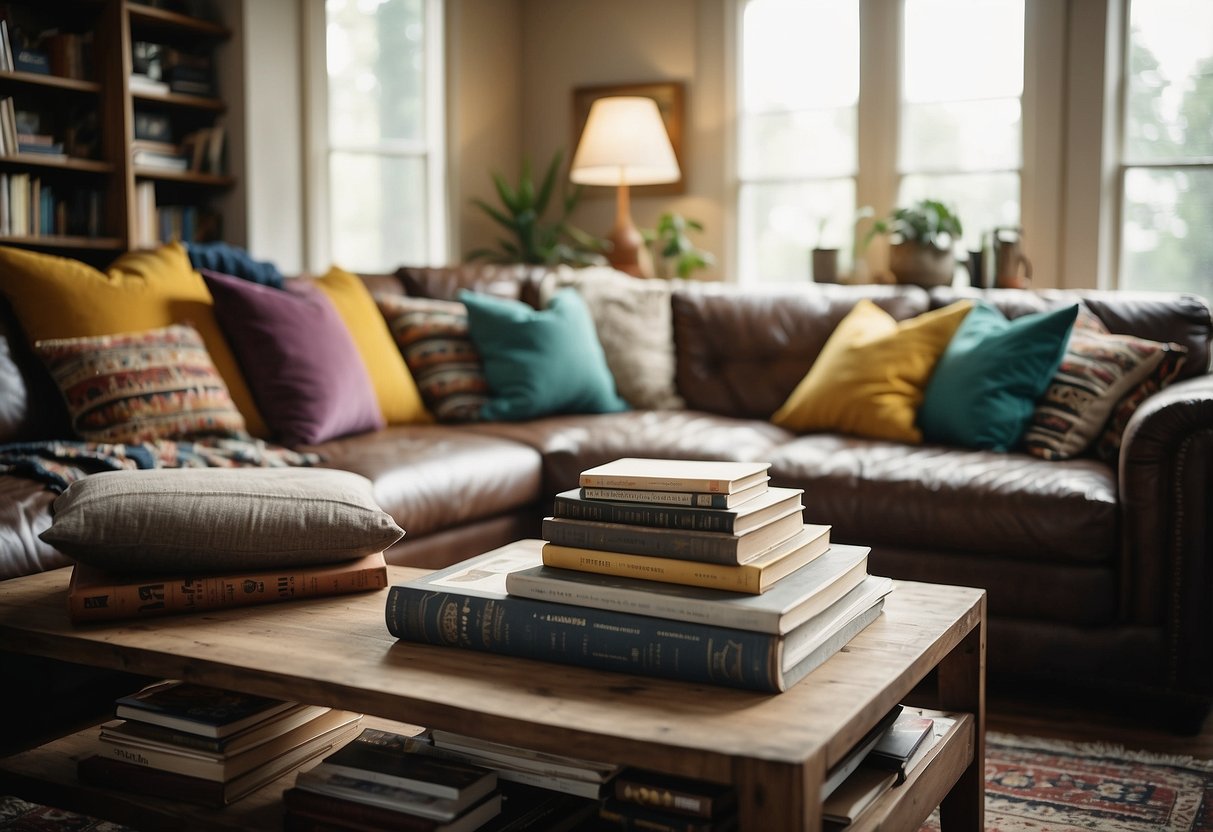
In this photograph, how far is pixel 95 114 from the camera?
4465 mm

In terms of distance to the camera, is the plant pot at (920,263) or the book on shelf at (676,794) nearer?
the book on shelf at (676,794)

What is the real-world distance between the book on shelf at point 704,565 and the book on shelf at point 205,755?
41 cm

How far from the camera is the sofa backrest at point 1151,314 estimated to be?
309 centimetres

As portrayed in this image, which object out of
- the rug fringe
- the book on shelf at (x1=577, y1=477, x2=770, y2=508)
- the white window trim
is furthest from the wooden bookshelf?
the rug fringe

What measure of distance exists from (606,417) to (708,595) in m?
2.27

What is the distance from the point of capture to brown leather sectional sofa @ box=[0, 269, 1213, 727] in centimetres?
235

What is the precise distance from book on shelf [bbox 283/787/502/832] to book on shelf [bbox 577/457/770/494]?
15.0 inches

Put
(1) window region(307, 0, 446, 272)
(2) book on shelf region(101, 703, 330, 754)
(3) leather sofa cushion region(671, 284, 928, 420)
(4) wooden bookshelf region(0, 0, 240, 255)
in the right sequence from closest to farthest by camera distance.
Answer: (2) book on shelf region(101, 703, 330, 754) → (3) leather sofa cushion region(671, 284, 928, 420) → (4) wooden bookshelf region(0, 0, 240, 255) → (1) window region(307, 0, 446, 272)

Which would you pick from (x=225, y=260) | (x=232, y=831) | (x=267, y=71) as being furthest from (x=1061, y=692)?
(x=267, y=71)

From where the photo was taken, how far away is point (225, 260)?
3191 millimetres

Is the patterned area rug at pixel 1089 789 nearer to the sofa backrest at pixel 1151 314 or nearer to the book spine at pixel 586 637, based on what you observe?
the book spine at pixel 586 637

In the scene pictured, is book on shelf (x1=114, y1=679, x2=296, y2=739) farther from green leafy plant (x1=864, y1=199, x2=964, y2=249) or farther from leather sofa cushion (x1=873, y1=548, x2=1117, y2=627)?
green leafy plant (x1=864, y1=199, x2=964, y2=249)

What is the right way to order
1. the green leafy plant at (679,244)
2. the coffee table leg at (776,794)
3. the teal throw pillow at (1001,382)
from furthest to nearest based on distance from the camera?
the green leafy plant at (679,244) → the teal throw pillow at (1001,382) → the coffee table leg at (776,794)

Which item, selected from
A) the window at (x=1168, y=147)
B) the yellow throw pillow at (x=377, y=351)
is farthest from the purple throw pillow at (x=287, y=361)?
the window at (x=1168, y=147)
